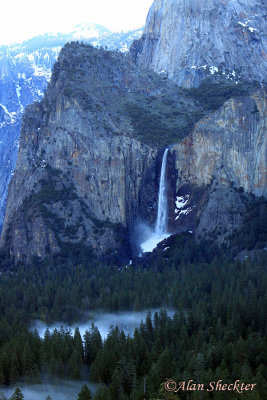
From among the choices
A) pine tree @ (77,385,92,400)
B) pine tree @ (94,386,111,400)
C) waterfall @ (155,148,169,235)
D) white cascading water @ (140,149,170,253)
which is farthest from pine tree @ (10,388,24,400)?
waterfall @ (155,148,169,235)

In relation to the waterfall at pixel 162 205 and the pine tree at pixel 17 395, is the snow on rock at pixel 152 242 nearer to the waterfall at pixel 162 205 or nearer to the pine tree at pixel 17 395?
the waterfall at pixel 162 205

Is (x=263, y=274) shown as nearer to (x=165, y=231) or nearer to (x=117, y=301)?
(x=117, y=301)

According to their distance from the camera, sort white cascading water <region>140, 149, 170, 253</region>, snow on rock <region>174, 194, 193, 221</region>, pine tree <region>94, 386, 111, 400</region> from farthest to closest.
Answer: white cascading water <region>140, 149, 170, 253</region> → snow on rock <region>174, 194, 193, 221</region> → pine tree <region>94, 386, 111, 400</region>

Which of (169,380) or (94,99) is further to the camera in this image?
(94,99)

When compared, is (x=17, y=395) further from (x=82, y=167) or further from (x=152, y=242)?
(x=82, y=167)

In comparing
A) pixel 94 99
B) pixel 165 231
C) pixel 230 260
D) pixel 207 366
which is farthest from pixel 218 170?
pixel 207 366

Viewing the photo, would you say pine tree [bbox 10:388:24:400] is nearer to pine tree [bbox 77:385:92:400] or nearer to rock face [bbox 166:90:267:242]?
pine tree [bbox 77:385:92:400]
